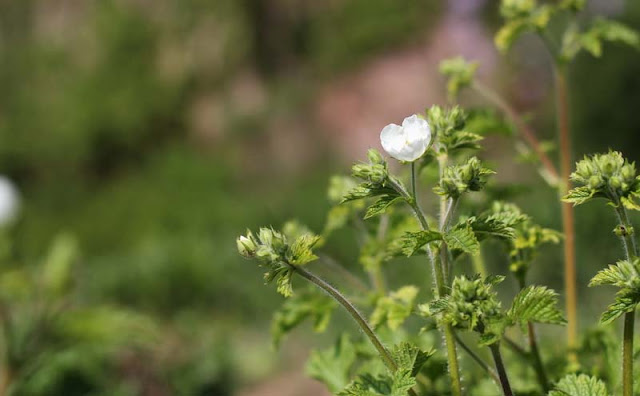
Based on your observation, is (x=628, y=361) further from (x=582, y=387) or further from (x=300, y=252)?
(x=300, y=252)

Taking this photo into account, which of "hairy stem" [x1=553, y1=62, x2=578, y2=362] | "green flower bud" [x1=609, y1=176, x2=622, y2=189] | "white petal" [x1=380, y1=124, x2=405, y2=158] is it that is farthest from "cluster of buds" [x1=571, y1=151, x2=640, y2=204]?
"hairy stem" [x1=553, y1=62, x2=578, y2=362]

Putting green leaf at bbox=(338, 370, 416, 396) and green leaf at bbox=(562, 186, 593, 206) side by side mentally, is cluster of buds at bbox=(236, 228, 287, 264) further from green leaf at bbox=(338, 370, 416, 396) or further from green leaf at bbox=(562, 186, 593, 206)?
green leaf at bbox=(562, 186, 593, 206)

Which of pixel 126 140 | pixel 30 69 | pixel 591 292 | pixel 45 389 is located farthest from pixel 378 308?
pixel 30 69

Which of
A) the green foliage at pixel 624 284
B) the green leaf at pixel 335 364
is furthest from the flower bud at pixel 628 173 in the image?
the green leaf at pixel 335 364

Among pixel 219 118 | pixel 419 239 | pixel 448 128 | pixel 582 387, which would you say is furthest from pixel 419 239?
pixel 219 118

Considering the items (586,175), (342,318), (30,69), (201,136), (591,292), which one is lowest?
(586,175)

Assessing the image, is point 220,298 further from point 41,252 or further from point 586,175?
point 586,175
